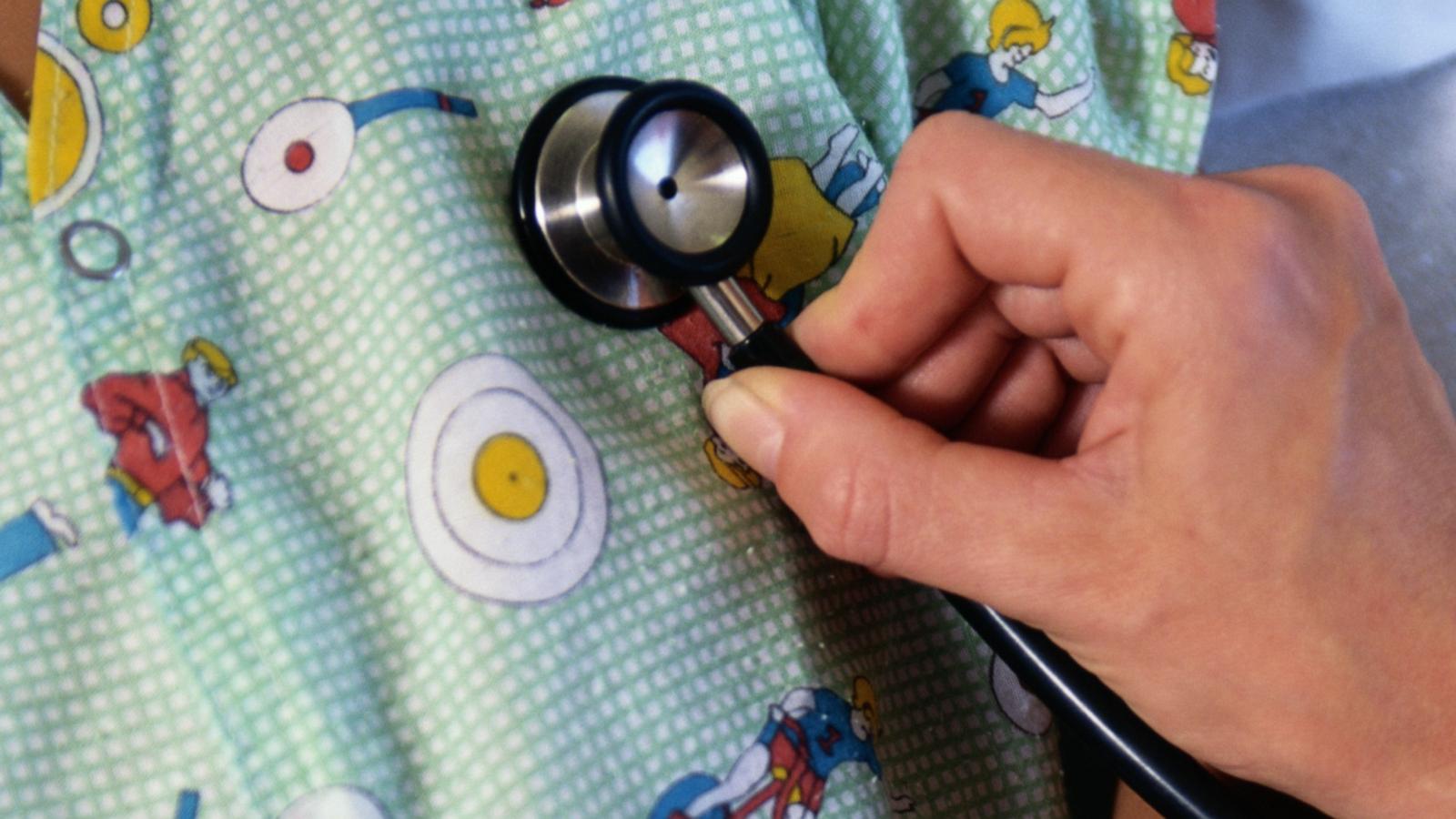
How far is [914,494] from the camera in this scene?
1.65 feet

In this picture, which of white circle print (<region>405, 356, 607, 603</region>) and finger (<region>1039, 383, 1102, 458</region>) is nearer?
white circle print (<region>405, 356, 607, 603</region>)

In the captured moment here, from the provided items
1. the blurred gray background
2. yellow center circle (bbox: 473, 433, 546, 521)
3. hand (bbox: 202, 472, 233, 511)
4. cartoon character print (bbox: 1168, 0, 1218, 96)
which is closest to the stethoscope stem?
yellow center circle (bbox: 473, 433, 546, 521)

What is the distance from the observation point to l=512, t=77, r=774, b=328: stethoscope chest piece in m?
0.51

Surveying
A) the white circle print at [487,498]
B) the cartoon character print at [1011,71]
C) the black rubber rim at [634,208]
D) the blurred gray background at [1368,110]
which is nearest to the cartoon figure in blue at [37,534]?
the white circle print at [487,498]

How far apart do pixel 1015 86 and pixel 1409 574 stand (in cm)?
32

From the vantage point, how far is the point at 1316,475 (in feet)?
1.59

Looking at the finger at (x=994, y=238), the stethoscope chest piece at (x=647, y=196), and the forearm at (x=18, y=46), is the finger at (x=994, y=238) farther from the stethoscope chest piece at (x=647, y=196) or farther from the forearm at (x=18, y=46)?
the forearm at (x=18, y=46)

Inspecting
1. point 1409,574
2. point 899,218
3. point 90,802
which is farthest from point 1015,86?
point 90,802

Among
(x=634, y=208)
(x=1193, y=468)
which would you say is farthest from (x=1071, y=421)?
(x=634, y=208)

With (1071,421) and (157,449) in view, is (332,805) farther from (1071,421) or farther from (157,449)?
(1071,421)

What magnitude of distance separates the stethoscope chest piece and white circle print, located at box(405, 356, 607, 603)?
58 mm

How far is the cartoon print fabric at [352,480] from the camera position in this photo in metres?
0.48

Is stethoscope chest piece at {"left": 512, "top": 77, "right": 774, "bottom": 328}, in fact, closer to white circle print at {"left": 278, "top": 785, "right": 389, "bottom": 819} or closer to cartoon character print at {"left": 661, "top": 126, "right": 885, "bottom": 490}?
cartoon character print at {"left": 661, "top": 126, "right": 885, "bottom": 490}

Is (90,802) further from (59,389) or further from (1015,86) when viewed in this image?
(1015,86)
